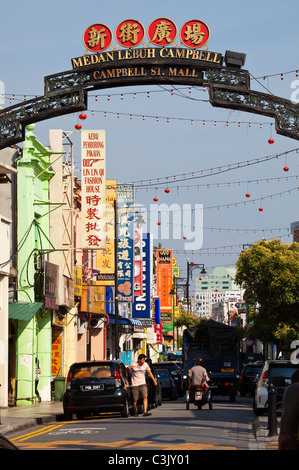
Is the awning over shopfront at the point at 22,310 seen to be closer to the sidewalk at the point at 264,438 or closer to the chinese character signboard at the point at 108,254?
the sidewalk at the point at 264,438

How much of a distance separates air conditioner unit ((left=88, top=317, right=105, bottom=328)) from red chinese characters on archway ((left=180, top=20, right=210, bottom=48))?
26.0 metres

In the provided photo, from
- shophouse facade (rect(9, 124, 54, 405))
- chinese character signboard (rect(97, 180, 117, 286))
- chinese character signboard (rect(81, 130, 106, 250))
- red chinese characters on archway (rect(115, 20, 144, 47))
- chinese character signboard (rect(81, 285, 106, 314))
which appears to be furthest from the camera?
chinese character signboard (rect(97, 180, 117, 286))

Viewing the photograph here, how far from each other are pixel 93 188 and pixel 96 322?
41.9 feet

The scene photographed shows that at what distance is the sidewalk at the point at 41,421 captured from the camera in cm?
1497

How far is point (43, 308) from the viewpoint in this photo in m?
33.0

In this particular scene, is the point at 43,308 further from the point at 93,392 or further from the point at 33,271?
the point at 93,392

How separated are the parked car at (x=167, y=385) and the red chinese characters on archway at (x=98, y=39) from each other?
17.7 m

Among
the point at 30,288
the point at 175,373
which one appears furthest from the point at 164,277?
the point at 30,288

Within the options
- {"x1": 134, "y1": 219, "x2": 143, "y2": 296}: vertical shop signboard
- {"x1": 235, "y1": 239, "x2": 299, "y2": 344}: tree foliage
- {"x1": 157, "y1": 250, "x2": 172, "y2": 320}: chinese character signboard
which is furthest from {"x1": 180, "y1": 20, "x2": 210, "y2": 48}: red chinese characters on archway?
{"x1": 157, "y1": 250, "x2": 172, "y2": 320}: chinese character signboard

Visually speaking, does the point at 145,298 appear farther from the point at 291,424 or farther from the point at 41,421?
the point at 291,424

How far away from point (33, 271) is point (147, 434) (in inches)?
627

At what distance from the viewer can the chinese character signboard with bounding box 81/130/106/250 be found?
34719 mm

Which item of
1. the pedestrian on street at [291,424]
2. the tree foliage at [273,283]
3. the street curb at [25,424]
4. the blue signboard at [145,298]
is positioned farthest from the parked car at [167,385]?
the pedestrian on street at [291,424]

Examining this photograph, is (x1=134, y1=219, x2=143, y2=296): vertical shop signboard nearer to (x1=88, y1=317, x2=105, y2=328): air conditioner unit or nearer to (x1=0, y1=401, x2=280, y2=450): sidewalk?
(x1=88, y1=317, x2=105, y2=328): air conditioner unit
